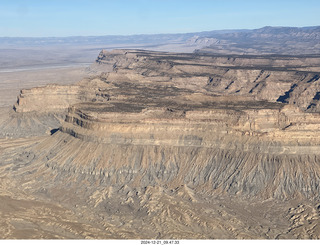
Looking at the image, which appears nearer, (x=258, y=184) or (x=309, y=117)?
(x=258, y=184)

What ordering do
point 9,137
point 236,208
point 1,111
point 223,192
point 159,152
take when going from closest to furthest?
point 236,208 → point 223,192 → point 159,152 → point 9,137 → point 1,111

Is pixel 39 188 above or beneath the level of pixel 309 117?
beneath

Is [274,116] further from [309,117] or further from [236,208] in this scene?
[236,208]

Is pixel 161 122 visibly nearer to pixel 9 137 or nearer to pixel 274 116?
pixel 274 116

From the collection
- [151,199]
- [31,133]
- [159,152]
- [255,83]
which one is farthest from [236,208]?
[255,83]

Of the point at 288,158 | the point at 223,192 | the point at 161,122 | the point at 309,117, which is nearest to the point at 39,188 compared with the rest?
the point at 161,122

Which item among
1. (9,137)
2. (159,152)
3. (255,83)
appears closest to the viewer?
(159,152)
